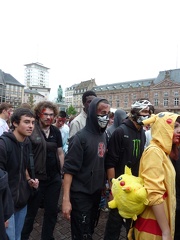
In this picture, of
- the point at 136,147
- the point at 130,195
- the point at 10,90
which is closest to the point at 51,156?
the point at 136,147

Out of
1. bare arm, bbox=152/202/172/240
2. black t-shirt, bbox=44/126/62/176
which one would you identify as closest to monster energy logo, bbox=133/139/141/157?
bare arm, bbox=152/202/172/240

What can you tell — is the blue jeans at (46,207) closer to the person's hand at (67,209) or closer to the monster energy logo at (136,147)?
the person's hand at (67,209)

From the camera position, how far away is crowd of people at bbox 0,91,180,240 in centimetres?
169

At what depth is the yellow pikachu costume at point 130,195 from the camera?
5.45 ft

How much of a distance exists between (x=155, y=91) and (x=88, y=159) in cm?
6103

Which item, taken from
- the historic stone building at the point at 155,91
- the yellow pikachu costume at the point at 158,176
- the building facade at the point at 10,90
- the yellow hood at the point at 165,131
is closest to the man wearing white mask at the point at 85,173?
the yellow pikachu costume at the point at 158,176

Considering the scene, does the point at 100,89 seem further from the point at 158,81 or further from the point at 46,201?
the point at 46,201

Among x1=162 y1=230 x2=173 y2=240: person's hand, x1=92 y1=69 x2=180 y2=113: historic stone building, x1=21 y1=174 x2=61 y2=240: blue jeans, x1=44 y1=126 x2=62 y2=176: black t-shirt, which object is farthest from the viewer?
x1=92 y1=69 x2=180 y2=113: historic stone building

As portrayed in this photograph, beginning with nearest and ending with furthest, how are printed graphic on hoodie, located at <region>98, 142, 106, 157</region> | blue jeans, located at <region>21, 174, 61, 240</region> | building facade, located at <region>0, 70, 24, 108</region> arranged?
printed graphic on hoodie, located at <region>98, 142, 106, 157</region>, blue jeans, located at <region>21, 174, 61, 240</region>, building facade, located at <region>0, 70, 24, 108</region>

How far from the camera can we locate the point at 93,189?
7.76 feet

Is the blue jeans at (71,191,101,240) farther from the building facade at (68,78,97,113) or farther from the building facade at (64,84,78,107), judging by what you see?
the building facade at (64,84,78,107)

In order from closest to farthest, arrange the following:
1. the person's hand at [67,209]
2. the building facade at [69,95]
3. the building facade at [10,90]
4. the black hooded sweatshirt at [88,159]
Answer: the person's hand at [67,209], the black hooded sweatshirt at [88,159], the building facade at [10,90], the building facade at [69,95]

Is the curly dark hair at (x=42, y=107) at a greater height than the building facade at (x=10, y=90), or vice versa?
the building facade at (x=10, y=90)

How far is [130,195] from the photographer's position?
1.70m
